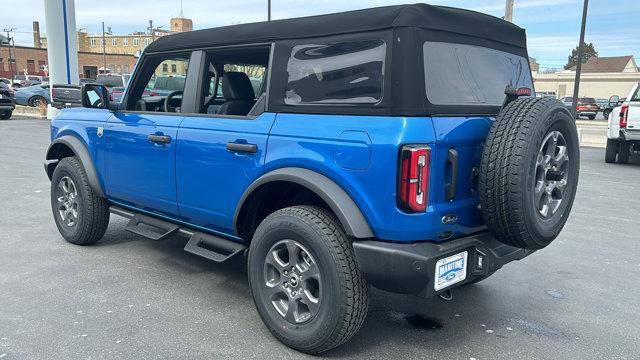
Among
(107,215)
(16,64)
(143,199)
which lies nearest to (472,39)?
(143,199)

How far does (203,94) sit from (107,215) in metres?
1.73

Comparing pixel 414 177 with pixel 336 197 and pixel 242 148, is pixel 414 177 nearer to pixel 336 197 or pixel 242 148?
pixel 336 197

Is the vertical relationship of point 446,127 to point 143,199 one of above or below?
above

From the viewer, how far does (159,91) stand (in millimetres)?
4871

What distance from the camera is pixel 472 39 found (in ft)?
10.7

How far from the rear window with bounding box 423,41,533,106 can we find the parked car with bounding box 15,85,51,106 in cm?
2507

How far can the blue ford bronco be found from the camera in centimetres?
274

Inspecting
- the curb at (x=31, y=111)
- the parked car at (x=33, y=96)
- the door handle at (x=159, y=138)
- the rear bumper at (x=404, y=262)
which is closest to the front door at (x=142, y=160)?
the door handle at (x=159, y=138)

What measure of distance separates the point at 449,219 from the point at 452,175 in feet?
0.80

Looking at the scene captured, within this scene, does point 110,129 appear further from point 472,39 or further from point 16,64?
point 16,64

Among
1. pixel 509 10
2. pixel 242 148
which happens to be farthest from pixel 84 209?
pixel 509 10

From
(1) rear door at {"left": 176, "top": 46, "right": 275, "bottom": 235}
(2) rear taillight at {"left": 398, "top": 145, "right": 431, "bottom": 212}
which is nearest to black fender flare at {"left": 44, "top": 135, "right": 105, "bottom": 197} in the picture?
(1) rear door at {"left": 176, "top": 46, "right": 275, "bottom": 235}

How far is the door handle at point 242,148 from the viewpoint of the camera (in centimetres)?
329

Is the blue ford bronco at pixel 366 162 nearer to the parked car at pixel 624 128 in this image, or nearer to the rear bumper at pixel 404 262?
the rear bumper at pixel 404 262
